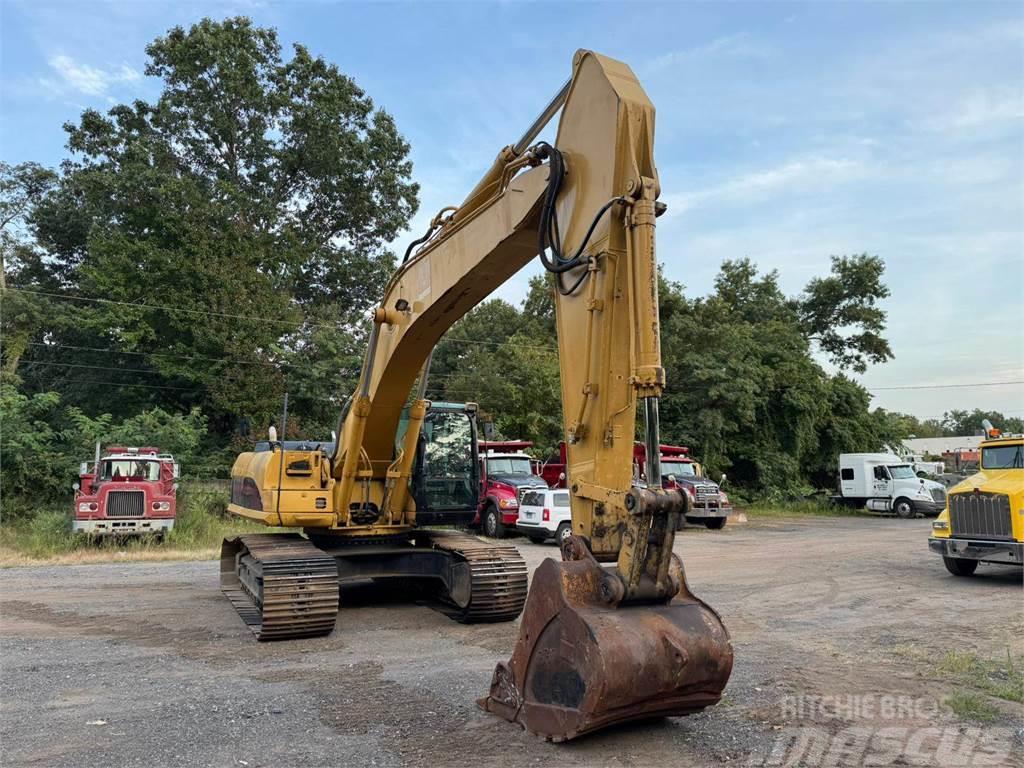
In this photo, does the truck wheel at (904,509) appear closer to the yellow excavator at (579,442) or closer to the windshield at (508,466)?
the windshield at (508,466)

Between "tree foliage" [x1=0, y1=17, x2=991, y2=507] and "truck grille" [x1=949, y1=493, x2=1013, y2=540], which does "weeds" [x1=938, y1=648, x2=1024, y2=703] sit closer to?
"truck grille" [x1=949, y1=493, x2=1013, y2=540]

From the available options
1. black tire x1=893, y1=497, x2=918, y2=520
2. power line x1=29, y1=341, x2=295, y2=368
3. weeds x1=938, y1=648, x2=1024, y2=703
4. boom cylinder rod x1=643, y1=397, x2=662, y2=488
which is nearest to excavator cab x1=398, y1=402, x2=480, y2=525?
boom cylinder rod x1=643, y1=397, x2=662, y2=488

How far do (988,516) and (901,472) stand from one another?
18.4 meters

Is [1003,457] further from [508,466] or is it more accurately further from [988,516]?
[508,466]

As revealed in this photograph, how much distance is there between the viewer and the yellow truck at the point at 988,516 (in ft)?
34.9

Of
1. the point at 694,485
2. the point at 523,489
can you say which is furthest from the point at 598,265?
the point at 694,485

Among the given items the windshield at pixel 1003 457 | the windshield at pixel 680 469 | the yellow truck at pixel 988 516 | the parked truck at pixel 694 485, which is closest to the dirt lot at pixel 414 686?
the yellow truck at pixel 988 516

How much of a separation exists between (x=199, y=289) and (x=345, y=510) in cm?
2050

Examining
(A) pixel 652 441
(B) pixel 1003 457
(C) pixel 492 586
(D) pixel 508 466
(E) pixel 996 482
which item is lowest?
(C) pixel 492 586

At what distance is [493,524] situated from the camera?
1948cm

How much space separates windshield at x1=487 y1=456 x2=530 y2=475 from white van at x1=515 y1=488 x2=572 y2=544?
9.56 feet

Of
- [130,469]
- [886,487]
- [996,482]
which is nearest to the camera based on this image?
[996,482]

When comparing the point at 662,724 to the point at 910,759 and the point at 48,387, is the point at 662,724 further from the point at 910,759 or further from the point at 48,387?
the point at 48,387

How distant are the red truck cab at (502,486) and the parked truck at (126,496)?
22.8 ft
